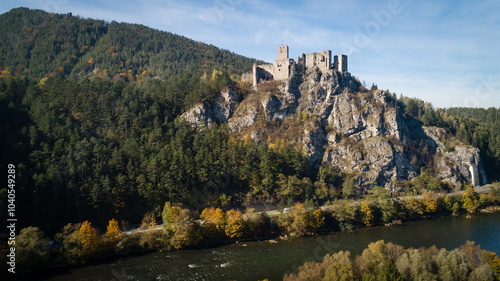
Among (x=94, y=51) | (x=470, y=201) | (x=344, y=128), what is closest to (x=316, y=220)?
(x=470, y=201)

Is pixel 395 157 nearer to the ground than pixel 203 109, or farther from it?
nearer to the ground

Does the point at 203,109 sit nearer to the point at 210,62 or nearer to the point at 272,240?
the point at 272,240

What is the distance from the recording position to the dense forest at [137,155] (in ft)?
131

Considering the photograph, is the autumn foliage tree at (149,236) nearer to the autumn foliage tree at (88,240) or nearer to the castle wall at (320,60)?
the autumn foliage tree at (88,240)

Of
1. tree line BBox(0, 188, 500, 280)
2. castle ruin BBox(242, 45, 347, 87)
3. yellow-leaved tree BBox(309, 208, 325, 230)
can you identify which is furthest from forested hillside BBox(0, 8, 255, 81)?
tree line BBox(0, 188, 500, 280)

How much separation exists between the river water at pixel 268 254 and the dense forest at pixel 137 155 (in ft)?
30.1

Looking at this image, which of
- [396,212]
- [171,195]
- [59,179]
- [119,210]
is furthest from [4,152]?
[396,212]

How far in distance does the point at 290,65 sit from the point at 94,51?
73.5m

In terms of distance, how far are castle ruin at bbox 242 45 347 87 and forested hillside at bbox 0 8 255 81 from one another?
50.8ft

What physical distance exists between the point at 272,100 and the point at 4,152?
47556 millimetres

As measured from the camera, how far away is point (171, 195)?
145 feet

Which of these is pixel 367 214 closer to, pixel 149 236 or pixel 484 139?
pixel 149 236

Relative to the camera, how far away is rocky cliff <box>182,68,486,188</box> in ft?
203

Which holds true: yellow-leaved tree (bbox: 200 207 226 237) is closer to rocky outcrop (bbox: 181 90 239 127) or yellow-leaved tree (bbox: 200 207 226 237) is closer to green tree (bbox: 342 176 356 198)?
green tree (bbox: 342 176 356 198)
